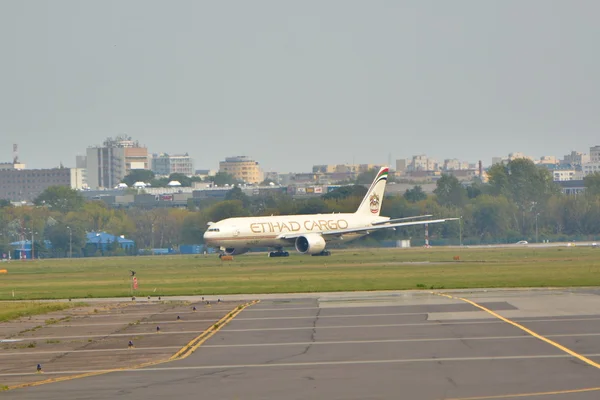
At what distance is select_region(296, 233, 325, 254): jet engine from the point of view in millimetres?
99312

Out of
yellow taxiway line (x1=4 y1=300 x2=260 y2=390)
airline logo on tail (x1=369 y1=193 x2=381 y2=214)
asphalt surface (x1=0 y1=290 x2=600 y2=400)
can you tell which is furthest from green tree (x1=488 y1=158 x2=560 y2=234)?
asphalt surface (x1=0 y1=290 x2=600 y2=400)

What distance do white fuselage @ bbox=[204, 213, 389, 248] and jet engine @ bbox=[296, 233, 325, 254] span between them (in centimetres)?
176

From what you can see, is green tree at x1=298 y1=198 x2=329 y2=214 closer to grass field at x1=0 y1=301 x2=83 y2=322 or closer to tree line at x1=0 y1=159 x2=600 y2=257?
tree line at x1=0 y1=159 x2=600 y2=257

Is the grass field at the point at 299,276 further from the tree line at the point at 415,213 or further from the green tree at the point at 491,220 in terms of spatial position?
the green tree at the point at 491,220

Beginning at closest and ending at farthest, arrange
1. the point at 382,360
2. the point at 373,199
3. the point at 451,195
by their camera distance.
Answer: the point at 382,360 → the point at 373,199 → the point at 451,195

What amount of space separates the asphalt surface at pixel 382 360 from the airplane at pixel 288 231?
58444 mm

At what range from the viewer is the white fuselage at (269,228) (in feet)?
323

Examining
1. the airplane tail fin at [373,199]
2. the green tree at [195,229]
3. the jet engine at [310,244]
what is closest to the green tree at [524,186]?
the green tree at [195,229]

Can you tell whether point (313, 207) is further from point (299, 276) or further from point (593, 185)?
point (593, 185)

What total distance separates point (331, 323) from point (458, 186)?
15682 cm

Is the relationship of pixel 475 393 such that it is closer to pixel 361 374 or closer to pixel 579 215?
pixel 361 374

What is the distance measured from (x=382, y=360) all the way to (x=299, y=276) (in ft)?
132

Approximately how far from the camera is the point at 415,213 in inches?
5645

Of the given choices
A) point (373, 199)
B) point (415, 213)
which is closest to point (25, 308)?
point (373, 199)
